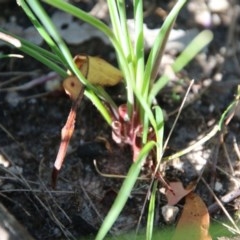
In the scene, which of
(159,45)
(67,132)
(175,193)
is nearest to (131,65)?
(159,45)

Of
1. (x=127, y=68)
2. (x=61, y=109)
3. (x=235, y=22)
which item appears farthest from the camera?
(x=235, y=22)

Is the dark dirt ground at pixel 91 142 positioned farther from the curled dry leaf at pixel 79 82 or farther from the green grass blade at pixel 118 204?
the green grass blade at pixel 118 204

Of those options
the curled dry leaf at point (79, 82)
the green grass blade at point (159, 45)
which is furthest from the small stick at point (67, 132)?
the green grass blade at point (159, 45)

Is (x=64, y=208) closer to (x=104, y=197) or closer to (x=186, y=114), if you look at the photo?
(x=104, y=197)

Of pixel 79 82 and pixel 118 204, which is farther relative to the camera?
pixel 79 82

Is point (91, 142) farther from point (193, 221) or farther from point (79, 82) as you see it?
point (193, 221)

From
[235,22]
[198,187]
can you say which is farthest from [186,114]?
[235,22]
